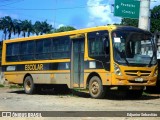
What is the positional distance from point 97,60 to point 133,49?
1522mm

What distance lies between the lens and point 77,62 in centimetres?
1877

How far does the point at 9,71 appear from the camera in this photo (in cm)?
2377

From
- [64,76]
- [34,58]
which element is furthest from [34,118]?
[34,58]

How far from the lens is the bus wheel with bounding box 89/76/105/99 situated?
677 inches

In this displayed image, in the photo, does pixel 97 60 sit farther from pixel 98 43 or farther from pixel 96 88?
pixel 96 88

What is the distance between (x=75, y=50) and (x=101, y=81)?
8.05 ft

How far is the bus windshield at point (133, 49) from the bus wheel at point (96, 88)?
1.34 m

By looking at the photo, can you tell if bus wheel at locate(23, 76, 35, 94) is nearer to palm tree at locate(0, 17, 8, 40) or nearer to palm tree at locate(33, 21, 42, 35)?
palm tree at locate(0, 17, 8, 40)

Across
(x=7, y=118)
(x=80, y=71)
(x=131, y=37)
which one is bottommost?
(x=7, y=118)

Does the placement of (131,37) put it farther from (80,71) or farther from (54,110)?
(54,110)

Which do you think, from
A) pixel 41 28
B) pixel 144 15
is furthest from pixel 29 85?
pixel 41 28

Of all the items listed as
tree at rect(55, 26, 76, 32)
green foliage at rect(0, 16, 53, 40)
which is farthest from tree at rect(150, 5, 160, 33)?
green foliage at rect(0, 16, 53, 40)

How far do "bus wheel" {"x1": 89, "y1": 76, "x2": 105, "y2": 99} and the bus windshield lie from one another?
134 centimetres

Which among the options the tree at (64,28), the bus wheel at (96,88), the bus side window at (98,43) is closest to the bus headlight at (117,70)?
the bus side window at (98,43)
